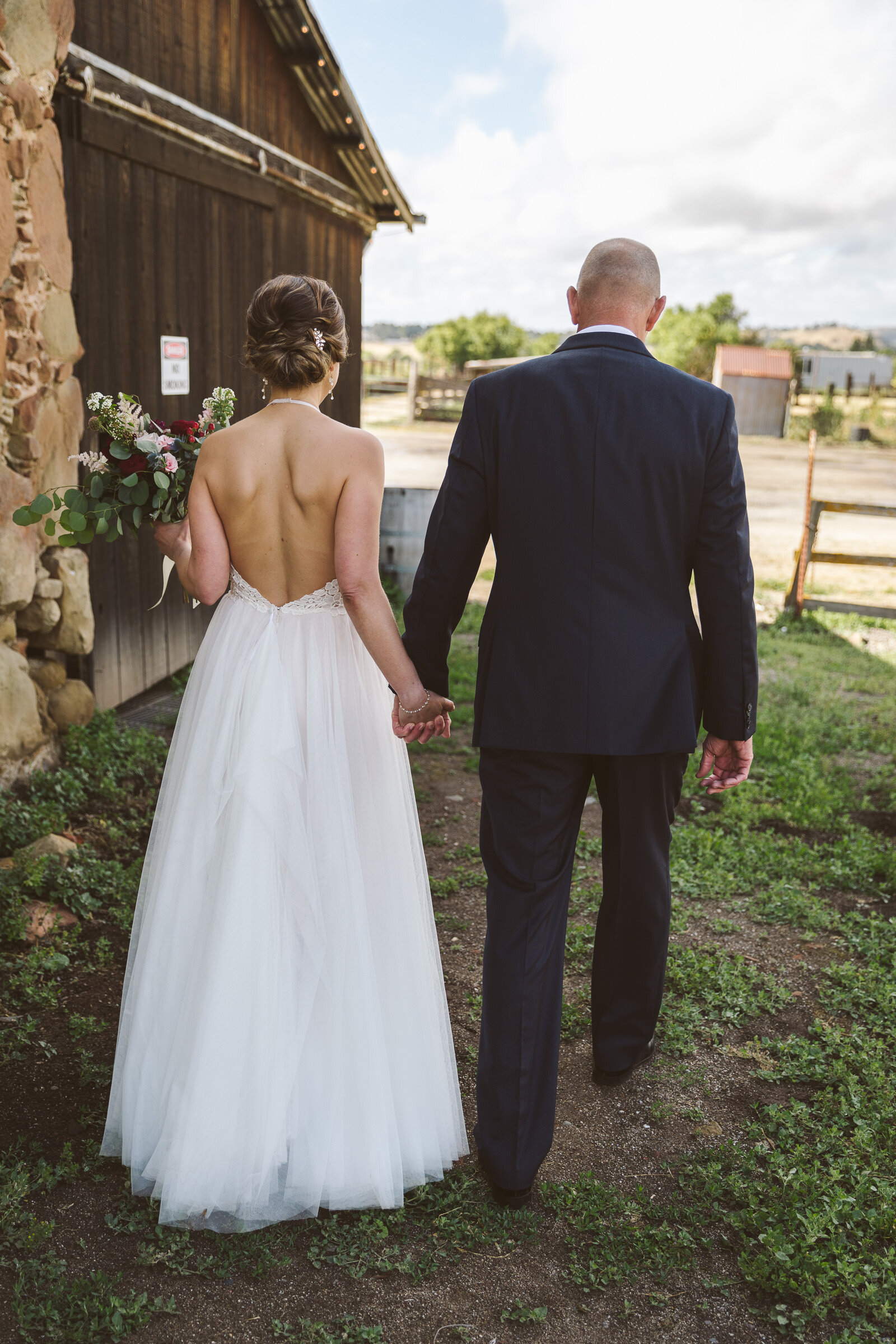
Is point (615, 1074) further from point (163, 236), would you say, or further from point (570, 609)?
point (163, 236)

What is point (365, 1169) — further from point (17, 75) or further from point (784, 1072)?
point (17, 75)

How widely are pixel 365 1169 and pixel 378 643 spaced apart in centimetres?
130

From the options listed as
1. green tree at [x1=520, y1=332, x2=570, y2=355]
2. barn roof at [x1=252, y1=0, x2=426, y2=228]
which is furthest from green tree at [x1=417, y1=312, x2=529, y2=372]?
barn roof at [x1=252, y1=0, x2=426, y2=228]

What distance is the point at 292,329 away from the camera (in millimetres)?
2510

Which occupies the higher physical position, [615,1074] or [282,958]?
[282,958]

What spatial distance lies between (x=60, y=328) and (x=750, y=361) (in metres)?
35.3

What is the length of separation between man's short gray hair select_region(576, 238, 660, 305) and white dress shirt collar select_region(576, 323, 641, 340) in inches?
2.3

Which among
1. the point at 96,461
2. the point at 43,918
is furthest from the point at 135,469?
the point at 43,918

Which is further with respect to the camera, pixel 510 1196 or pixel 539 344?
pixel 539 344

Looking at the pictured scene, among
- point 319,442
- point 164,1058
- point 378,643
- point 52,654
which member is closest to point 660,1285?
point 164,1058

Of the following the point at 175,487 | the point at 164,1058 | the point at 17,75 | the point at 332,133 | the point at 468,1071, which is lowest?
the point at 468,1071

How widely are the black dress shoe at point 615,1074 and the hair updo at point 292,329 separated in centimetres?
221

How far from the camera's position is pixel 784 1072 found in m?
3.19

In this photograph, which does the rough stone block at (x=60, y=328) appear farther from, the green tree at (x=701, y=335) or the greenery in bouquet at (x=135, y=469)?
the green tree at (x=701, y=335)
